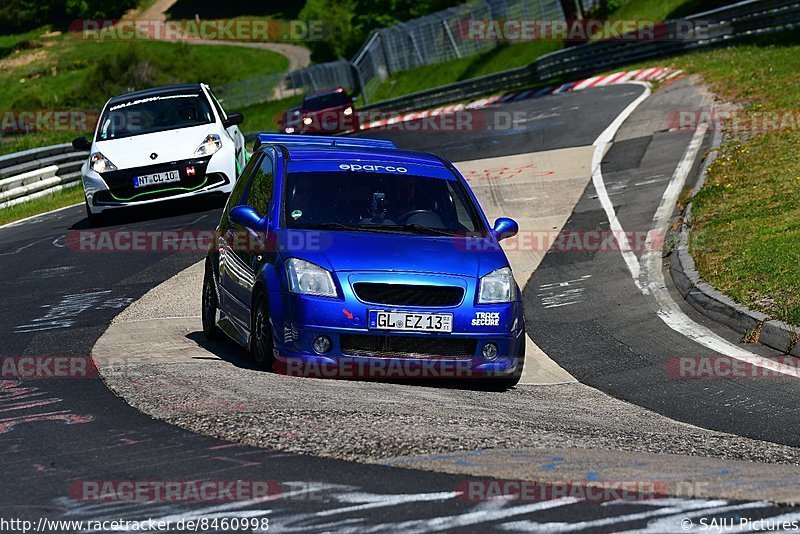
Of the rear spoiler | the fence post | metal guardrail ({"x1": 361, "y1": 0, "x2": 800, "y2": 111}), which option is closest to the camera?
the rear spoiler

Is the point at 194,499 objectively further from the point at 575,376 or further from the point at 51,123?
the point at 51,123

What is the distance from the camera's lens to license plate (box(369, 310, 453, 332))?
8625 mm

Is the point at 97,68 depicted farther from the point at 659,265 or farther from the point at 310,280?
the point at 310,280

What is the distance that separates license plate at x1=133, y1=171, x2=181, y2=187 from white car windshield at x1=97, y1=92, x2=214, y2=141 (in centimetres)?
89

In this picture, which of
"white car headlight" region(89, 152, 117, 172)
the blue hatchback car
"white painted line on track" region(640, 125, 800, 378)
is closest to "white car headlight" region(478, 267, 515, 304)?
the blue hatchback car

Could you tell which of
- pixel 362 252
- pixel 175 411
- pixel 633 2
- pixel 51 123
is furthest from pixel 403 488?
pixel 51 123

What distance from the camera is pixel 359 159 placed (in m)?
10.1

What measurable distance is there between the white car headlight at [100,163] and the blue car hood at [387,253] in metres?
9.24

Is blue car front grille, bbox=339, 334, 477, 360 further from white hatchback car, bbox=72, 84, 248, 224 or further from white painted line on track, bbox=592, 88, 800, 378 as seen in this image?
white hatchback car, bbox=72, 84, 248, 224

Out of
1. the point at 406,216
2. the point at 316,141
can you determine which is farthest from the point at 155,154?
the point at 406,216

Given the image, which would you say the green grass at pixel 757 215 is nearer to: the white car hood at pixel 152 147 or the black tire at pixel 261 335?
the black tire at pixel 261 335

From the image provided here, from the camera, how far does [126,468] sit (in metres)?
5.85

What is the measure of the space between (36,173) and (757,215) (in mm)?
14853

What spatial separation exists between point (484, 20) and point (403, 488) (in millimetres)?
52594
